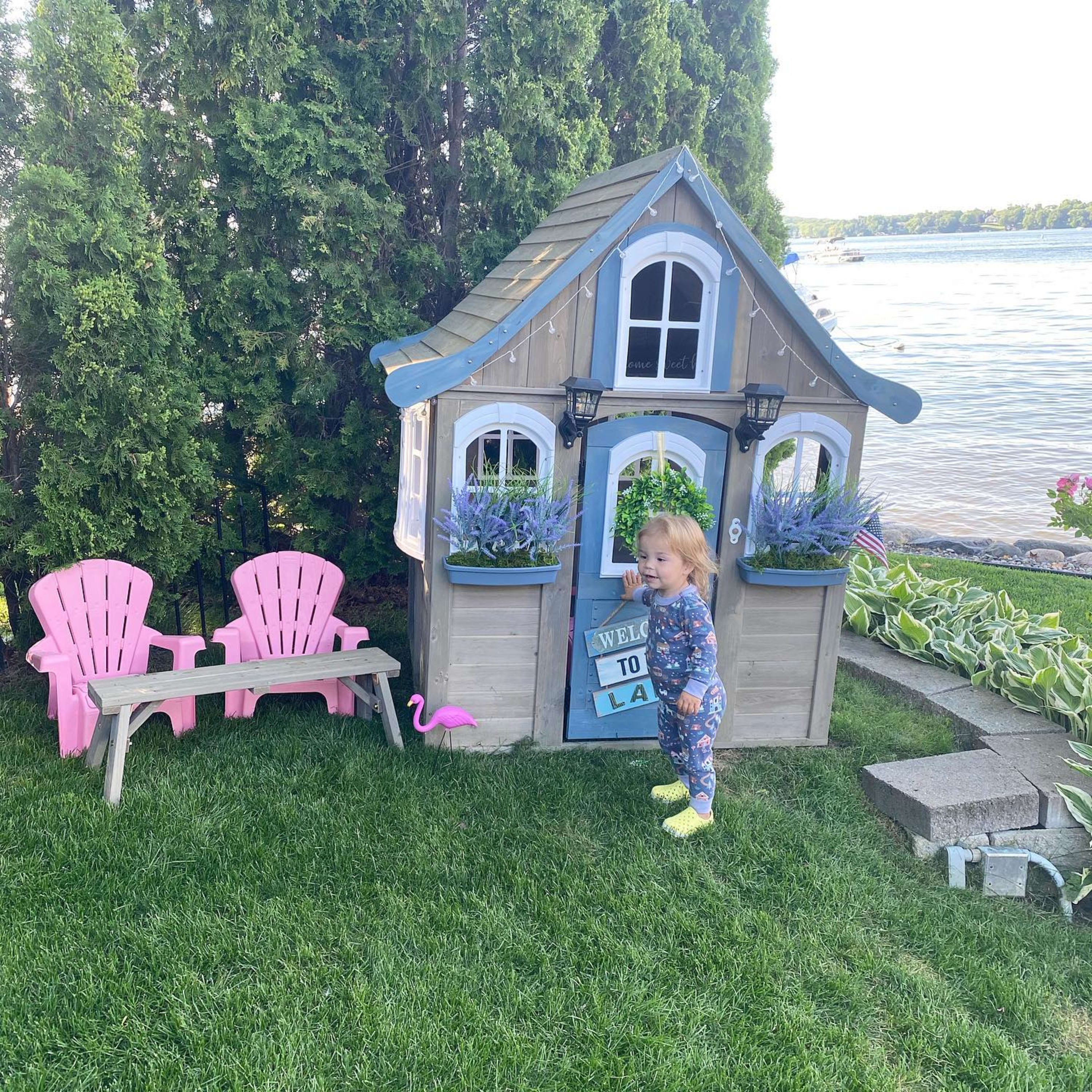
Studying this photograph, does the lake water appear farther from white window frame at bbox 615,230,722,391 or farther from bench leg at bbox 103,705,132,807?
bench leg at bbox 103,705,132,807

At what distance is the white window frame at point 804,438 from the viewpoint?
14.1ft

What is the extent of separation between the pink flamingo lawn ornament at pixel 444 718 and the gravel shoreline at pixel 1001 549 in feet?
22.8

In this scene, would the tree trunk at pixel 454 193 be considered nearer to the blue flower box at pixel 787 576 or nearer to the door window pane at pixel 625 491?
the door window pane at pixel 625 491

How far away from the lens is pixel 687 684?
364 cm

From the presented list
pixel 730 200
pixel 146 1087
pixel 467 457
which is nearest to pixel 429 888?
pixel 146 1087

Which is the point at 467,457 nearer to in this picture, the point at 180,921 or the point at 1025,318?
the point at 180,921

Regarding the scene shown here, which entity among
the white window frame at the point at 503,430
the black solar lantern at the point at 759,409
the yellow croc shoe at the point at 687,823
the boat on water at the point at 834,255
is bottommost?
the yellow croc shoe at the point at 687,823

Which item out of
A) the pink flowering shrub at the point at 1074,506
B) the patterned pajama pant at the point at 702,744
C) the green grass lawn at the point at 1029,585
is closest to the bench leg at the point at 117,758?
the patterned pajama pant at the point at 702,744

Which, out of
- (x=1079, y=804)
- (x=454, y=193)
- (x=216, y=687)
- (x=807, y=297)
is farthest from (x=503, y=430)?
(x=807, y=297)

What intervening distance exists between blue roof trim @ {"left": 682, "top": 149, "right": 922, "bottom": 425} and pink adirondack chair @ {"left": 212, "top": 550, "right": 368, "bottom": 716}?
2.56 metres

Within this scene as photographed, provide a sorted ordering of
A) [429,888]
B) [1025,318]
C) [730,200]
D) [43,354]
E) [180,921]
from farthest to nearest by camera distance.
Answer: [1025,318]
[730,200]
[43,354]
[429,888]
[180,921]

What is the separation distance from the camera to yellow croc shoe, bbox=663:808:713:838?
3670 millimetres

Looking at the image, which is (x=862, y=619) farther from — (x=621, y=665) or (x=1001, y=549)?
(x=1001, y=549)

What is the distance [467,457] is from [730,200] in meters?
3.69
